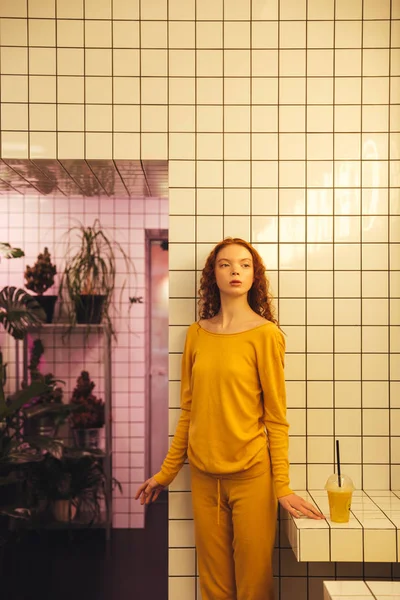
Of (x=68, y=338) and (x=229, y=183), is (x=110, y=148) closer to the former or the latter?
(x=229, y=183)

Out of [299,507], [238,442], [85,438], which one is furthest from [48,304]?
[299,507]

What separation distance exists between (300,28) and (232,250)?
0.99 metres

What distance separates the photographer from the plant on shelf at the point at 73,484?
3936mm

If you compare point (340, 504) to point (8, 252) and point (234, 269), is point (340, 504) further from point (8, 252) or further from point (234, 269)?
point (8, 252)

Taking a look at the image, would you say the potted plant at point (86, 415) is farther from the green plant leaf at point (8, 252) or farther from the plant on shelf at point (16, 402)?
the green plant leaf at point (8, 252)

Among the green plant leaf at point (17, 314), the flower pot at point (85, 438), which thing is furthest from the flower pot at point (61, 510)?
the green plant leaf at point (17, 314)

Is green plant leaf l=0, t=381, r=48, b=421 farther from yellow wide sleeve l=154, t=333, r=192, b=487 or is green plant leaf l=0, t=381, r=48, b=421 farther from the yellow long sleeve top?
the yellow long sleeve top

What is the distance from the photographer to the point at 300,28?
8.02 ft

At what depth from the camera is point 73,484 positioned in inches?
159

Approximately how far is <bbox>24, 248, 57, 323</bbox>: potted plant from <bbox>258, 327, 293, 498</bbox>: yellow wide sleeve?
2.39m

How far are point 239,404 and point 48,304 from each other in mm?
2386

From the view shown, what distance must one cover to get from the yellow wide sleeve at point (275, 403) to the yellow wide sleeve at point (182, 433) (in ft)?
0.98

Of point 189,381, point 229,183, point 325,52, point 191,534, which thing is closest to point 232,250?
point 229,183

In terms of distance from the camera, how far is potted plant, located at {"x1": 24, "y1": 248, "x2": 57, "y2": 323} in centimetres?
417
